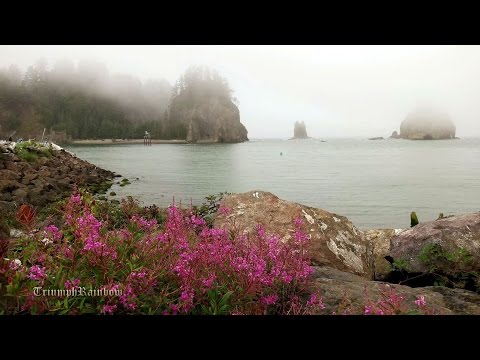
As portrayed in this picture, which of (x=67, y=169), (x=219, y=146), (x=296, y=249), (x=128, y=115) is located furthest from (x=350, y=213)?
(x=219, y=146)

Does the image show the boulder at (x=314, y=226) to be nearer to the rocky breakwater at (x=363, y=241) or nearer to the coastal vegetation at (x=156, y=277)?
the rocky breakwater at (x=363, y=241)

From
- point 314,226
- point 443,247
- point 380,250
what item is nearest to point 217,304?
point 314,226

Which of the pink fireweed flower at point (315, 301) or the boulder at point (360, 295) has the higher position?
the pink fireweed flower at point (315, 301)

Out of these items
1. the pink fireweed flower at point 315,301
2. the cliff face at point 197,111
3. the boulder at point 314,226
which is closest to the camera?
the pink fireweed flower at point 315,301

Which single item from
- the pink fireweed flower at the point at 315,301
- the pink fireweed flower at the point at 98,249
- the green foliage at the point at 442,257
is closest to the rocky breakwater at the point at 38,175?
the pink fireweed flower at the point at 98,249

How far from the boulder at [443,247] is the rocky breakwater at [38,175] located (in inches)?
316

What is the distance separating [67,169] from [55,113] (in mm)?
9010

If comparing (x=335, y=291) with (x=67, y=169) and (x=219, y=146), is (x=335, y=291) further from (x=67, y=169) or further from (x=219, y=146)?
(x=219, y=146)

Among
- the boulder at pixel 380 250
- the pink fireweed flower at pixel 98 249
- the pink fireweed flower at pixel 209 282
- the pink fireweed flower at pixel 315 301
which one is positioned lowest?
the boulder at pixel 380 250

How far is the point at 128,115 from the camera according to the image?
1212 cm

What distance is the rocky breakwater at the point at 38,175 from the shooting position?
12289 mm

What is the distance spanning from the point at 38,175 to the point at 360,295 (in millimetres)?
14908

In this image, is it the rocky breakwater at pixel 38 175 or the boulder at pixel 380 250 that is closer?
the boulder at pixel 380 250

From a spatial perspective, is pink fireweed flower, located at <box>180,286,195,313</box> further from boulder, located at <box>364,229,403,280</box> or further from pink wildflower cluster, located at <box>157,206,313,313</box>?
boulder, located at <box>364,229,403,280</box>
